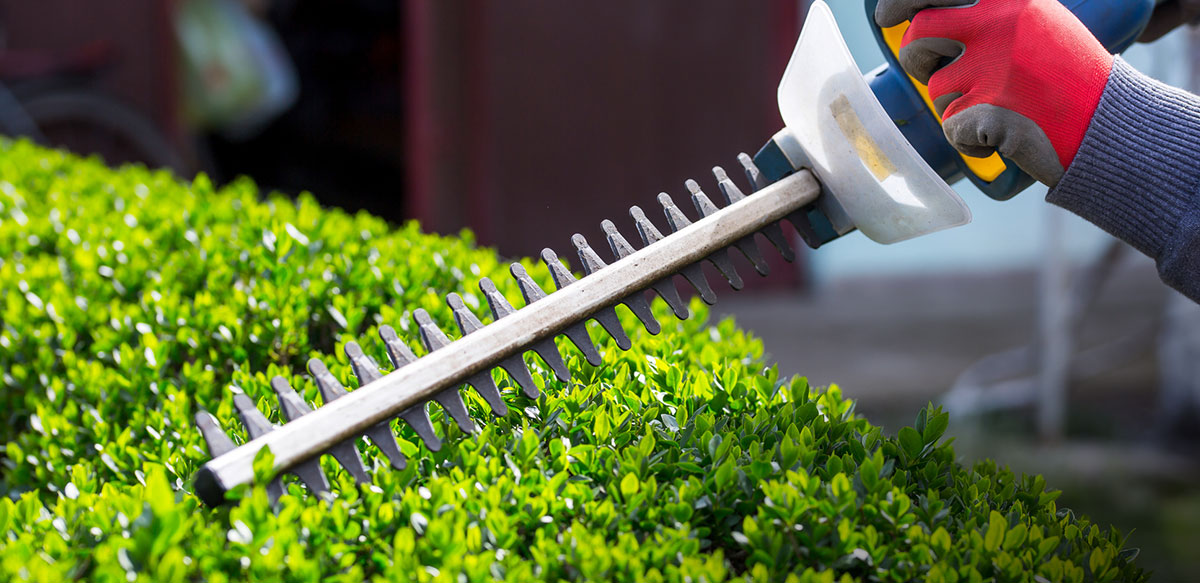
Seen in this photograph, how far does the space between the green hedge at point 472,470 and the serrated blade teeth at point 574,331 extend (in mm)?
58

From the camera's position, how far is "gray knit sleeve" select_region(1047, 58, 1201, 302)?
1378mm

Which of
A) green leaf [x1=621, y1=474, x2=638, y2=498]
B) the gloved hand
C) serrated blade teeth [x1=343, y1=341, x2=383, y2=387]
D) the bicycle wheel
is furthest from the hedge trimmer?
the bicycle wheel

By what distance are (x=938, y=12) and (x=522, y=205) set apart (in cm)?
461

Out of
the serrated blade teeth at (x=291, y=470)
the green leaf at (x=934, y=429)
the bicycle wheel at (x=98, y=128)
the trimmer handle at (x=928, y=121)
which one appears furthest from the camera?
the bicycle wheel at (x=98, y=128)

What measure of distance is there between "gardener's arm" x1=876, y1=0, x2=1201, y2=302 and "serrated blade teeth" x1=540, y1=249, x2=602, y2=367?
62cm

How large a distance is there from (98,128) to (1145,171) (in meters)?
6.36

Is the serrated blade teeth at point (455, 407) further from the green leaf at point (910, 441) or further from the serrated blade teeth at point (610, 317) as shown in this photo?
the green leaf at point (910, 441)

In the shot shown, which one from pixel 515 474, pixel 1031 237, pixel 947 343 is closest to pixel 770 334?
pixel 947 343

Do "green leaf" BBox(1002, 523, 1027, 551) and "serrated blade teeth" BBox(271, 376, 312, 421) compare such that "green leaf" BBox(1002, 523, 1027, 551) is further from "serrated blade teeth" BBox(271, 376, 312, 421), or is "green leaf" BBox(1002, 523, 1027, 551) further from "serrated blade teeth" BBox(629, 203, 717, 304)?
"serrated blade teeth" BBox(271, 376, 312, 421)

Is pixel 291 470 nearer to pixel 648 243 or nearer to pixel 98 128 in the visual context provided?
pixel 648 243

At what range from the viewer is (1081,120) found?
1.41 meters

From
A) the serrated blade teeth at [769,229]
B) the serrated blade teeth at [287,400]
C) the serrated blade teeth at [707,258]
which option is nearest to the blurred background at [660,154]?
the serrated blade teeth at [769,229]

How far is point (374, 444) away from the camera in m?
1.33

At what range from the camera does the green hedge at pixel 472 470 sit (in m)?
1.14
